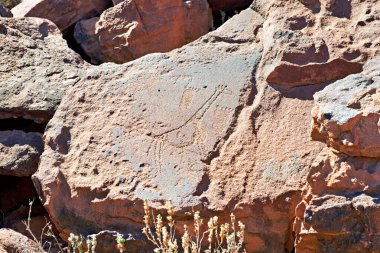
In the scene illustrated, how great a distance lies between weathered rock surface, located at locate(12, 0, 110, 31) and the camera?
227 inches

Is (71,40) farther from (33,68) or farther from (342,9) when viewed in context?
(342,9)

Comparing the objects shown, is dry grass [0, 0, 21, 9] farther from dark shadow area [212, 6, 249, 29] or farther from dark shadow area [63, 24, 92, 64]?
dark shadow area [212, 6, 249, 29]

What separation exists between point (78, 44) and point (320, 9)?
7.08ft

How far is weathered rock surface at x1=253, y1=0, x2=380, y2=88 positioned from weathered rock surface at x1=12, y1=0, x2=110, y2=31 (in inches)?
74.4

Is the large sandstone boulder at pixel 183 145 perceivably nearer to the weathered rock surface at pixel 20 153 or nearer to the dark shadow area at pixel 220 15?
the weathered rock surface at pixel 20 153

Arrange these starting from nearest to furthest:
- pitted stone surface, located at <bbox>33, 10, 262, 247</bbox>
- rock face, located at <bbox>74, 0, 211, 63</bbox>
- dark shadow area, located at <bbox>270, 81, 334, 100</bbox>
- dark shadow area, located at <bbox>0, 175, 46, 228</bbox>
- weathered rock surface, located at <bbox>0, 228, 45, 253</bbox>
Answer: weathered rock surface, located at <bbox>0, 228, 45, 253</bbox>
pitted stone surface, located at <bbox>33, 10, 262, 247</bbox>
dark shadow area, located at <bbox>270, 81, 334, 100</bbox>
dark shadow area, located at <bbox>0, 175, 46, 228</bbox>
rock face, located at <bbox>74, 0, 211, 63</bbox>

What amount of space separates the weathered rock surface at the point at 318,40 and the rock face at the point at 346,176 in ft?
2.00

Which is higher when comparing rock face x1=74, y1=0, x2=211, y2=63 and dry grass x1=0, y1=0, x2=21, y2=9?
dry grass x1=0, y1=0, x2=21, y2=9

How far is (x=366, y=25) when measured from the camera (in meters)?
4.21

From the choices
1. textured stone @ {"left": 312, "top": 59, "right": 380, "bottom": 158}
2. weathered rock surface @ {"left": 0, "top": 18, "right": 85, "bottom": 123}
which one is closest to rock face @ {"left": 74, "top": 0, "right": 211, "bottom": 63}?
weathered rock surface @ {"left": 0, "top": 18, "right": 85, "bottom": 123}

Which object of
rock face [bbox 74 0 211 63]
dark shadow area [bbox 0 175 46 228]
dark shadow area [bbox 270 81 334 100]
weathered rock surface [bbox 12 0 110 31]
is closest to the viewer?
dark shadow area [bbox 270 81 334 100]

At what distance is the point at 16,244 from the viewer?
371cm

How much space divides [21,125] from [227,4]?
2.05 meters

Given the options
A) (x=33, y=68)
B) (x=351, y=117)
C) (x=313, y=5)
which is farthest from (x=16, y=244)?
(x=313, y=5)
